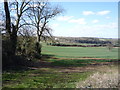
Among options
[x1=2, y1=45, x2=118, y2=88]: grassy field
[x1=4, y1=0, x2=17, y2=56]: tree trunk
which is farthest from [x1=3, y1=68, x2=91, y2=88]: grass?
[x1=4, y1=0, x2=17, y2=56]: tree trunk

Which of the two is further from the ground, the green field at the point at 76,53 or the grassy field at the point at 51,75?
the grassy field at the point at 51,75

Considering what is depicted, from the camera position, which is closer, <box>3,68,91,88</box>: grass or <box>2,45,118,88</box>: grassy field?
<box>3,68,91,88</box>: grass

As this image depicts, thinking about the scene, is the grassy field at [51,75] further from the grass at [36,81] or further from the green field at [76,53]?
the green field at [76,53]

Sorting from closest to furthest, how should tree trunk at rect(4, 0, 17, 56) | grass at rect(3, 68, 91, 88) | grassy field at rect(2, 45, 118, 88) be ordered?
grass at rect(3, 68, 91, 88), grassy field at rect(2, 45, 118, 88), tree trunk at rect(4, 0, 17, 56)

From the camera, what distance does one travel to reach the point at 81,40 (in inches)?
2657

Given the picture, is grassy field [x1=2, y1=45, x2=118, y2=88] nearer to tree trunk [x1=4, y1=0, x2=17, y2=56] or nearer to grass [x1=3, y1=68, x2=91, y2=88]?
grass [x1=3, y1=68, x2=91, y2=88]

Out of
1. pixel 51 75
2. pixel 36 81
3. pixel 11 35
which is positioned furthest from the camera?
pixel 11 35

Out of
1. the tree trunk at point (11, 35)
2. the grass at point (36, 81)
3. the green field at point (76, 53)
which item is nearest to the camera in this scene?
the grass at point (36, 81)

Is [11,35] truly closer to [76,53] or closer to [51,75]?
[51,75]

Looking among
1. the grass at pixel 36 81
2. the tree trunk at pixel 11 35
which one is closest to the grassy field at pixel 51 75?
the grass at pixel 36 81

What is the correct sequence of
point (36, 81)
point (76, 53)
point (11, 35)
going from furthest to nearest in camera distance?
1. point (76, 53)
2. point (11, 35)
3. point (36, 81)

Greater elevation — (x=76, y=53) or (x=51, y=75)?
(x=51, y=75)

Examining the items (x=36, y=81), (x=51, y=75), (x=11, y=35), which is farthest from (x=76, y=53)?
(x=36, y=81)

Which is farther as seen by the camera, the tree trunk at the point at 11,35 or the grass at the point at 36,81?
the tree trunk at the point at 11,35
